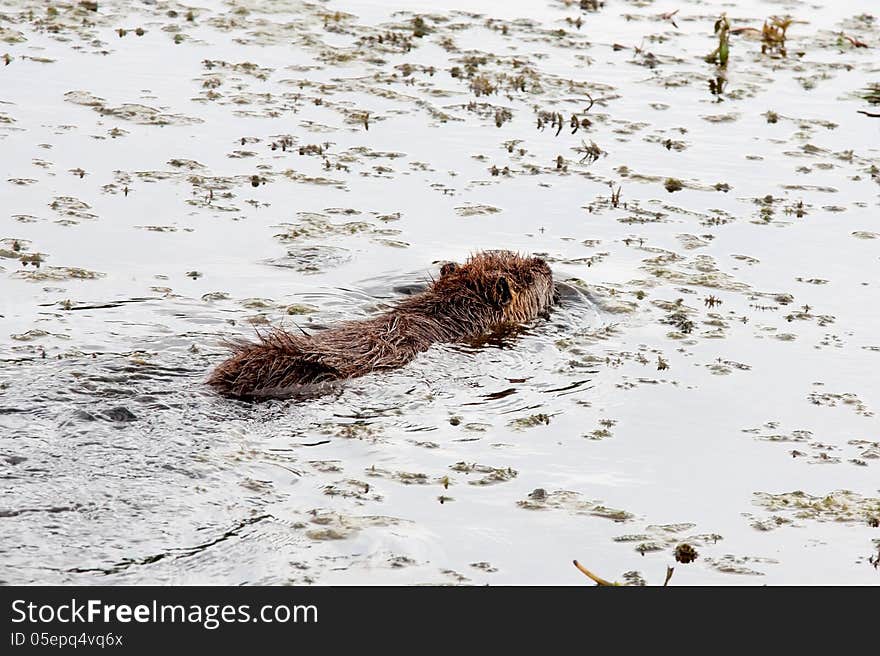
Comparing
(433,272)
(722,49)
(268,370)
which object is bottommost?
(433,272)

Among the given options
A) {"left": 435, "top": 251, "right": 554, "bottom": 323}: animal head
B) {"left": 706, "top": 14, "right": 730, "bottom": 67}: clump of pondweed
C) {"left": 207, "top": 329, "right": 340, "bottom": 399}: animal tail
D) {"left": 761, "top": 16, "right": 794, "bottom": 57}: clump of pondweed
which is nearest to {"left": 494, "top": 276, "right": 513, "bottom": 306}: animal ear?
{"left": 435, "top": 251, "right": 554, "bottom": 323}: animal head

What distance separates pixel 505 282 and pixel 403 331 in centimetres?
108

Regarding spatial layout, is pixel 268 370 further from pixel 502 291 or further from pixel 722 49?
pixel 722 49

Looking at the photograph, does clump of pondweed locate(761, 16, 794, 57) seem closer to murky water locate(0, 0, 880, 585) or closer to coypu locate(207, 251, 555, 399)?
murky water locate(0, 0, 880, 585)

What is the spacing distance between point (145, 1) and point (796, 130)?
329 inches

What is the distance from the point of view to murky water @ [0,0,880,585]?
691 cm

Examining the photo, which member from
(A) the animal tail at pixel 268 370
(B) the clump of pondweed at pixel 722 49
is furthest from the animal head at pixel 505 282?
(B) the clump of pondweed at pixel 722 49

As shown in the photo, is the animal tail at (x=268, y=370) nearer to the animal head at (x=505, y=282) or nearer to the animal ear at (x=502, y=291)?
the animal head at (x=505, y=282)

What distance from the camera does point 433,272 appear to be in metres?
10.6

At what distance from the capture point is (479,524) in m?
7.04

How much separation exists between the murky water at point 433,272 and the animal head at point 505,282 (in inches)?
11.6

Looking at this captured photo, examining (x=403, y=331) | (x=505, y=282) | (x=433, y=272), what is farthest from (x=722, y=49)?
(x=403, y=331)
